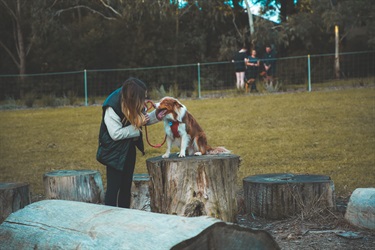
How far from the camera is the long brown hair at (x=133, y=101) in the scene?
6059mm

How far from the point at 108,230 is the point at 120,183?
92.2 inches

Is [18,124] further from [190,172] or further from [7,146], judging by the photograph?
[190,172]

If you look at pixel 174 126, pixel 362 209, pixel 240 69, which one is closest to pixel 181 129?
pixel 174 126

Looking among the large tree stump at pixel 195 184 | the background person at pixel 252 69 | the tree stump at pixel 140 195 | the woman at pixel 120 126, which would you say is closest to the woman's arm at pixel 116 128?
the woman at pixel 120 126

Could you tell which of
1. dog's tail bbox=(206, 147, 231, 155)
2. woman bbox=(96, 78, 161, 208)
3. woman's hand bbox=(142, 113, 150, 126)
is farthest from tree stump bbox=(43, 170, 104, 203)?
dog's tail bbox=(206, 147, 231, 155)

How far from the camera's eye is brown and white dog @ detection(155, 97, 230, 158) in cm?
620

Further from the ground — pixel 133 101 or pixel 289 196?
pixel 133 101

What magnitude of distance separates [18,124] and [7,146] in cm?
371

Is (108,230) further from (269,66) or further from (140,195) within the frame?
(269,66)

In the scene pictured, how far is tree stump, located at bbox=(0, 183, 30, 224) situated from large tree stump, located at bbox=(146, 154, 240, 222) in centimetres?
163

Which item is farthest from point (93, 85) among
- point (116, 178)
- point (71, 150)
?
point (116, 178)

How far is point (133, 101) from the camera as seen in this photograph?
239 inches

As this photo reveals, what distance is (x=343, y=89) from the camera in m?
22.0

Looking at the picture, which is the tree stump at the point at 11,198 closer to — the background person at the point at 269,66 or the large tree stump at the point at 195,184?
the large tree stump at the point at 195,184
